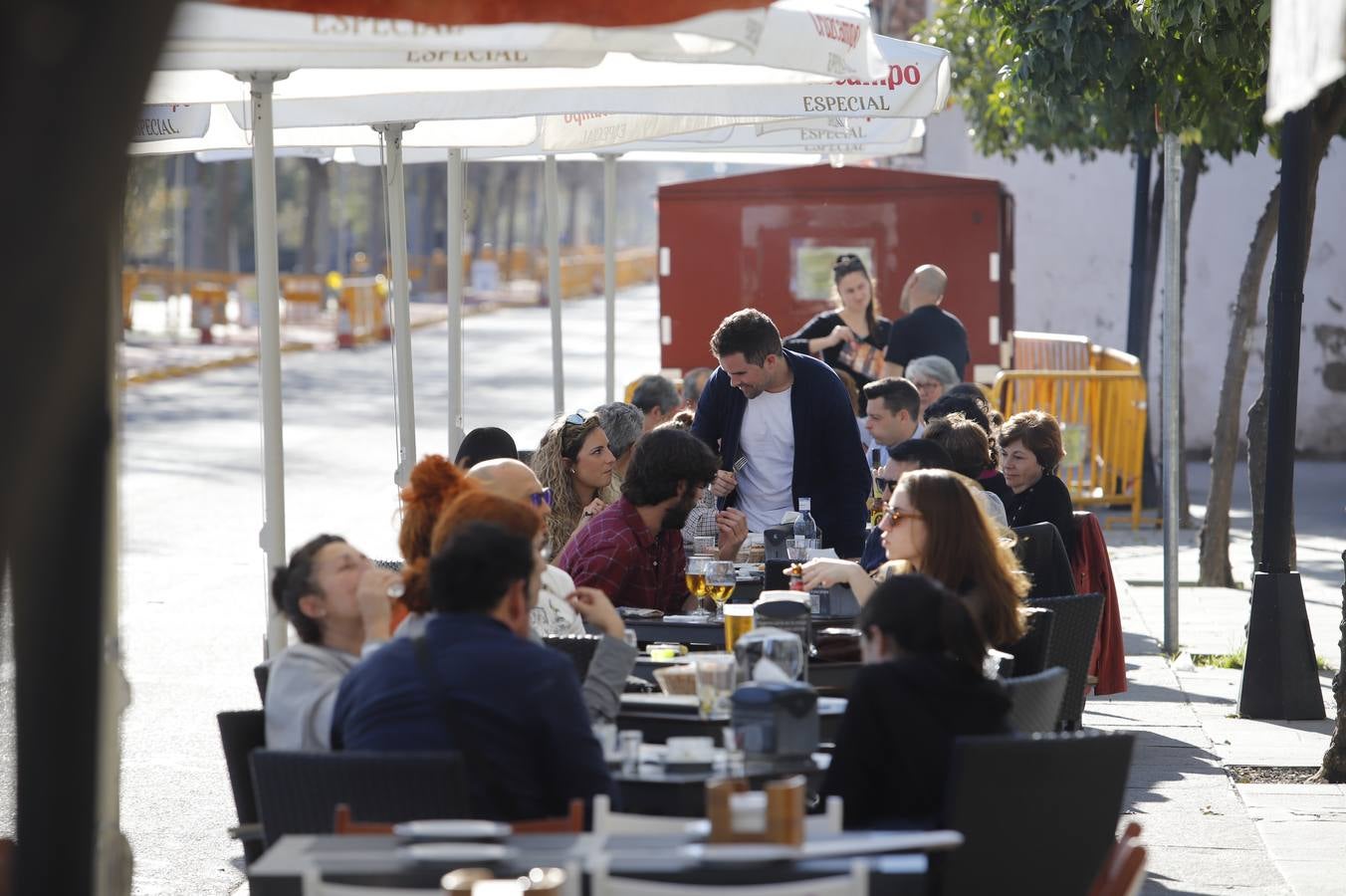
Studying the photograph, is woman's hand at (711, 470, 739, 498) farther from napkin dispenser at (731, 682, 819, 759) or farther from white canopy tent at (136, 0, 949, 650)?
napkin dispenser at (731, 682, 819, 759)

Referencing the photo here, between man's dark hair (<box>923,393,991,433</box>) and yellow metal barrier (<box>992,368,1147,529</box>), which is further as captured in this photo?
yellow metal barrier (<box>992,368,1147,529</box>)

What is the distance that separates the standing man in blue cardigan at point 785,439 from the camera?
7965 millimetres

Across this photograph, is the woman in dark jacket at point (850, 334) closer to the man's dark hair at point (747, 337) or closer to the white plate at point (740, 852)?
the man's dark hair at point (747, 337)

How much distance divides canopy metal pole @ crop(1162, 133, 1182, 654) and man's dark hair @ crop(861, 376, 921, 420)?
6.74 ft

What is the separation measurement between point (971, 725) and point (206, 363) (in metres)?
32.0

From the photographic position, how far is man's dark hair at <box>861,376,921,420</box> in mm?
8484

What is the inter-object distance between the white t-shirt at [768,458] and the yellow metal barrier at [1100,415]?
735 cm

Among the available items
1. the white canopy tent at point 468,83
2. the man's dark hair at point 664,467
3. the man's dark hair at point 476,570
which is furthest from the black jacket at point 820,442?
the man's dark hair at point 476,570

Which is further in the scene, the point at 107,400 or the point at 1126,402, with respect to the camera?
the point at 1126,402

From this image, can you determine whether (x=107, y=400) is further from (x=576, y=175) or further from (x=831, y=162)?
(x=576, y=175)

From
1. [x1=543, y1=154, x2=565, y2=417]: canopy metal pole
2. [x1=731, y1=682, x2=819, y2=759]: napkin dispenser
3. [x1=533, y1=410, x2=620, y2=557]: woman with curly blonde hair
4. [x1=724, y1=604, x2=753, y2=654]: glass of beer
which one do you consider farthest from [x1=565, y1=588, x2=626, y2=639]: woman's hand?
[x1=543, y1=154, x2=565, y2=417]: canopy metal pole

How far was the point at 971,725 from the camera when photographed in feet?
13.3

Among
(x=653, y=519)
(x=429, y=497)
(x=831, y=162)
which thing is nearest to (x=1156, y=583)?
(x=831, y=162)

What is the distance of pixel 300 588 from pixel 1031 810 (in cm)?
179
